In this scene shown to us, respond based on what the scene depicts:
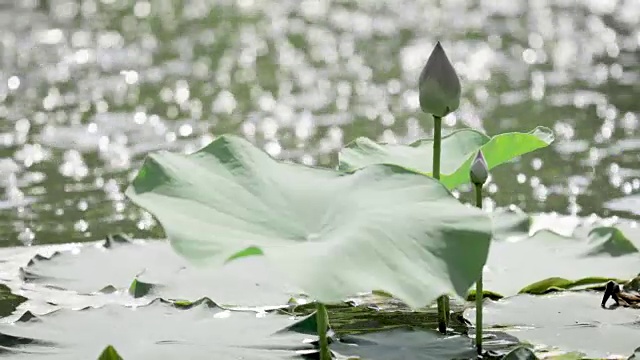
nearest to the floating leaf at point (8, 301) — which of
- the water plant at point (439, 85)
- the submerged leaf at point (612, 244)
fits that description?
the water plant at point (439, 85)

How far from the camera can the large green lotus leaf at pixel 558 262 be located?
1573 mm

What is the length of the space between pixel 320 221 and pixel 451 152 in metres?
0.40

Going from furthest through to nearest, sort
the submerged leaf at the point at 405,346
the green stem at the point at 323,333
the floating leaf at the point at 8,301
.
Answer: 1. the floating leaf at the point at 8,301
2. the submerged leaf at the point at 405,346
3. the green stem at the point at 323,333

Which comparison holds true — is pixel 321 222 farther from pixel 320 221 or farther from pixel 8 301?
pixel 8 301

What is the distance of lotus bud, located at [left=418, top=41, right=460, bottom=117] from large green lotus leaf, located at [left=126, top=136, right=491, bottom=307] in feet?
0.27

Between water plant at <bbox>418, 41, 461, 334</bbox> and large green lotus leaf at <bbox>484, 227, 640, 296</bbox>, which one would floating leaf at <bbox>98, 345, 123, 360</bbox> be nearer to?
water plant at <bbox>418, 41, 461, 334</bbox>

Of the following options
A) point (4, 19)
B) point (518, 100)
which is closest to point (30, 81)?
point (4, 19)

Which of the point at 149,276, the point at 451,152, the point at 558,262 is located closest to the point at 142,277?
the point at 149,276

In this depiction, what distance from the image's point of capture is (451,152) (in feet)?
4.92

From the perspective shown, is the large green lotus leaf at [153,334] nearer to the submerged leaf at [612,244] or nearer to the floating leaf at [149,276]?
the floating leaf at [149,276]

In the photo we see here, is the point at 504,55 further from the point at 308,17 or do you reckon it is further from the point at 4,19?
the point at 4,19

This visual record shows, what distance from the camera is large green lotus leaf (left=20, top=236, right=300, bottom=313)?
158 centimetres

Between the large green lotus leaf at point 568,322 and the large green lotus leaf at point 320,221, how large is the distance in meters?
0.30

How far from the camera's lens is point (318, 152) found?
2.92 meters
